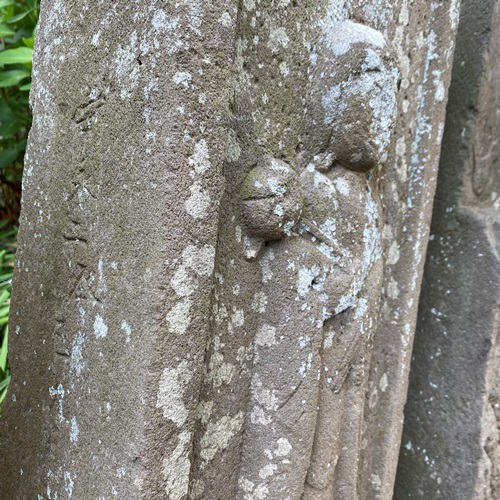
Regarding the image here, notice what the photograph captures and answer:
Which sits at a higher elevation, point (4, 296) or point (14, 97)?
point (14, 97)

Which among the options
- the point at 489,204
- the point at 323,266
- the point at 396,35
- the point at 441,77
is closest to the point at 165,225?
the point at 323,266

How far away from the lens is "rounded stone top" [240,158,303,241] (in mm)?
655

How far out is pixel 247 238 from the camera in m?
0.68

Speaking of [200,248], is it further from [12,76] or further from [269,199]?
[12,76]

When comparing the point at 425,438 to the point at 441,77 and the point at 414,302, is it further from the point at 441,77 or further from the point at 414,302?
the point at 441,77

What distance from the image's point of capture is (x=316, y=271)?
2.36ft

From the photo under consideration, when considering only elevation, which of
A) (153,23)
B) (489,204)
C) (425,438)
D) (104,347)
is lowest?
(425,438)

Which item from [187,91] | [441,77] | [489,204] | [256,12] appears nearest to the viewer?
[187,91]

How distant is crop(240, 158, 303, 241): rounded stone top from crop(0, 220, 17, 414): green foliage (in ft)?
1.99

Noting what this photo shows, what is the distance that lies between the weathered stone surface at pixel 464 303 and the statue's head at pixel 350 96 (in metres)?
0.45

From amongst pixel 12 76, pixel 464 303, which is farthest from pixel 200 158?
pixel 12 76

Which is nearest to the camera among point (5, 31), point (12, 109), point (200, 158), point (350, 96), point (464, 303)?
point (200, 158)

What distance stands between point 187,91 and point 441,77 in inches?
23.2

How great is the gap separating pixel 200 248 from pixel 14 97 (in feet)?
4.06
